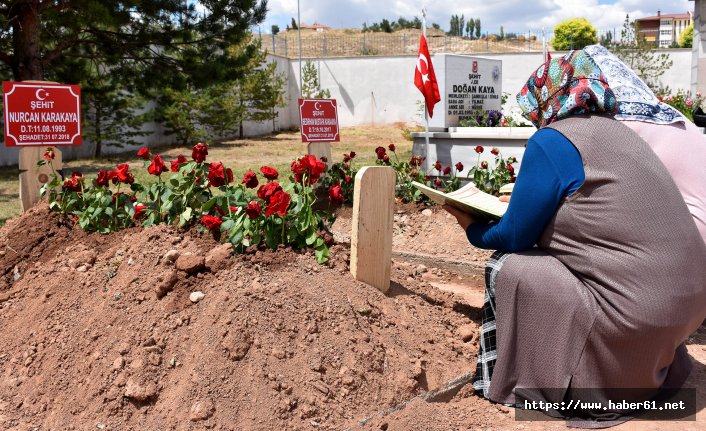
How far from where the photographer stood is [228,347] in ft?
8.94

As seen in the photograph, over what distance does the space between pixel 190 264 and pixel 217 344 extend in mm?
541

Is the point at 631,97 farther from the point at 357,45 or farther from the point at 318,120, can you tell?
the point at 357,45

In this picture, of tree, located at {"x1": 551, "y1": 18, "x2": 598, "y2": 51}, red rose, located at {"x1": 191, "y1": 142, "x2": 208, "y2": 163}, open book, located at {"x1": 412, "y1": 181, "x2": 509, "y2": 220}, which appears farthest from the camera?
tree, located at {"x1": 551, "y1": 18, "x2": 598, "y2": 51}

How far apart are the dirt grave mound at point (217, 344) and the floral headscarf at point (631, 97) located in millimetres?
1293

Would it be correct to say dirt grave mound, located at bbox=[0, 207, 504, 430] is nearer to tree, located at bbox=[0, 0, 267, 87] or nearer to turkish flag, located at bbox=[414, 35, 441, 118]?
turkish flag, located at bbox=[414, 35, 441, 118]

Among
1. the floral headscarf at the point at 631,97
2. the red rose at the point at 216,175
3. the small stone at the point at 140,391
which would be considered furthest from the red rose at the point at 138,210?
the floral headscarf at the point at 631,97

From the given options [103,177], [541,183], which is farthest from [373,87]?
[541,183]

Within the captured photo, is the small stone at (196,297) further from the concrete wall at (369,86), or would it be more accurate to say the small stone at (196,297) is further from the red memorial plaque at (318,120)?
the concrete wall at (369,86)

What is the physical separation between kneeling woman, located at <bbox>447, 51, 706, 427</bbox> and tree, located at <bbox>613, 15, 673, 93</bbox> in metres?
20.8

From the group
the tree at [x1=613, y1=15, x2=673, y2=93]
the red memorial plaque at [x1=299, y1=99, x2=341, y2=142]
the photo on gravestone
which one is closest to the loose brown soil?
the red memorial plaque at [x1=299, y1=99, x2=341, y2=142]

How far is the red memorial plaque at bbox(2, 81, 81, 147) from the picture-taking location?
4535 mm

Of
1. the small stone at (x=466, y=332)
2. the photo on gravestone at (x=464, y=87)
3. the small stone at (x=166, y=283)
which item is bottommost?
the small stone at (x=466, y=332)

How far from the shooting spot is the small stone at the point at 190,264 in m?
3.15

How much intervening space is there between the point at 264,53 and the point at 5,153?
9.88 m
